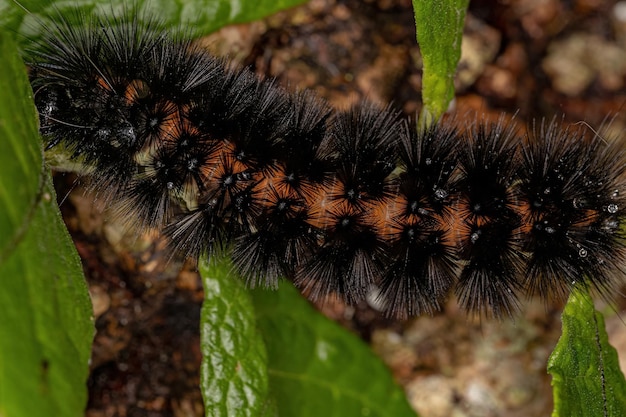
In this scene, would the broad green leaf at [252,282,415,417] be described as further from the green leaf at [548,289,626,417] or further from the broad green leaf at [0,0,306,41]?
the broad green leaf at [0,0,306,41]

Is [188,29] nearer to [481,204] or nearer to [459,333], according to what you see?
[481,204]

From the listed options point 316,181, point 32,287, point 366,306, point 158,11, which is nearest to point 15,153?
point 32,287

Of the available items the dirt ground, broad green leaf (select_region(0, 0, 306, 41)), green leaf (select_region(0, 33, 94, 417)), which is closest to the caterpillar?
broad green leaf (select_region(0, 0, 306, 41))

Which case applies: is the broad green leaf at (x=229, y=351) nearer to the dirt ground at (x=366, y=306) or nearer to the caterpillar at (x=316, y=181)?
the caterpillar at (x=316, y=181)

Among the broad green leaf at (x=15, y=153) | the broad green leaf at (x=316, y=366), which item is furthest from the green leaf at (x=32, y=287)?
the broad green leaf at (x=316, y=366)

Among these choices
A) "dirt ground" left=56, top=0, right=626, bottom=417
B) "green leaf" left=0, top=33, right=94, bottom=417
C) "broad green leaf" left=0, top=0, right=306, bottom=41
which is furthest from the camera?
"dirt ground" left=56, top=0, right=626, bottom=417
